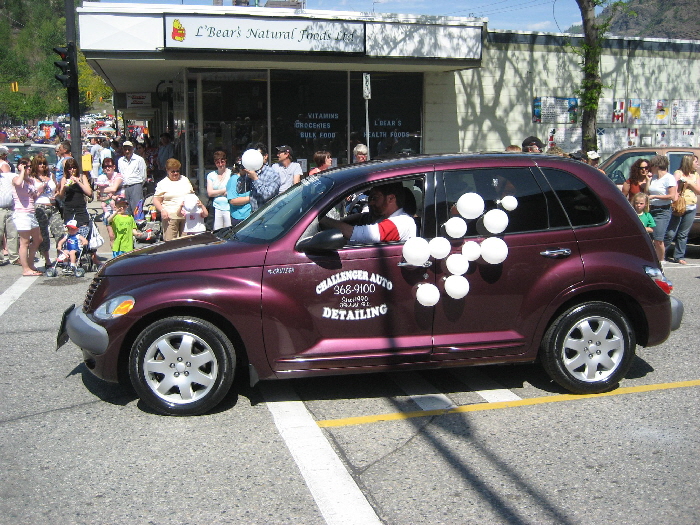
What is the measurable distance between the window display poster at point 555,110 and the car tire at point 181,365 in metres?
16.0

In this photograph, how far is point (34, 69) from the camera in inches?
3597

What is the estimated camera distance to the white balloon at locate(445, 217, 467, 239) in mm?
5297

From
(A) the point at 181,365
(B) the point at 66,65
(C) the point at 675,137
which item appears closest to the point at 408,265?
(A) the point at 181,365

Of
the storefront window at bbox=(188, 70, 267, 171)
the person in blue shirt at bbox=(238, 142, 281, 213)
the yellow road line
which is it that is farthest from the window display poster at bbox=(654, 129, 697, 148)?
the yellow road line

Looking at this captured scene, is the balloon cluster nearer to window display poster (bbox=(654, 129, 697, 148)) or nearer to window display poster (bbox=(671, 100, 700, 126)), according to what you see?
window display poster (bbox=(654, 129, 697, 148))

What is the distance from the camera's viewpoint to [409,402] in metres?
5.59

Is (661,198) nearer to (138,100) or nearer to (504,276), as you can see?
(504,276)

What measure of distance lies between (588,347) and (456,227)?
1.39 meters

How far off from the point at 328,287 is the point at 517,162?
177 cm

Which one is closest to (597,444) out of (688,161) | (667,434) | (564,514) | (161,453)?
(667,434)

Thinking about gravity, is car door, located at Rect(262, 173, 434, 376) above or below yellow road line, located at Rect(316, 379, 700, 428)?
above

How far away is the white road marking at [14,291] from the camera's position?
9.02 m

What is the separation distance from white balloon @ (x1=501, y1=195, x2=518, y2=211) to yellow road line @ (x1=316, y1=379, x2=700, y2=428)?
1.46 meters

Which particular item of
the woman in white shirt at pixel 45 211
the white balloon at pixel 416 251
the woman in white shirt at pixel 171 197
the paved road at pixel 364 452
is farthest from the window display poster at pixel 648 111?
the white balloon at pixel 416 251
